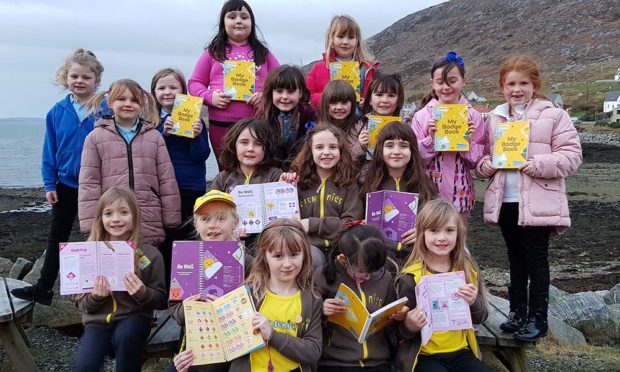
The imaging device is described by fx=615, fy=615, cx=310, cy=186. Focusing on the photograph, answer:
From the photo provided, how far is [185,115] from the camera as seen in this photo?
5.80m

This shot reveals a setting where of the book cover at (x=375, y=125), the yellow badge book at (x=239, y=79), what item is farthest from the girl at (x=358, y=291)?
the yellow badge book at (x=239, y=79)

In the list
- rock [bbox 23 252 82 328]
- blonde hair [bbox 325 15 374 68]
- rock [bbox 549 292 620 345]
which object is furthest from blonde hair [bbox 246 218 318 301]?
rock [bbox 549 292 620 345]

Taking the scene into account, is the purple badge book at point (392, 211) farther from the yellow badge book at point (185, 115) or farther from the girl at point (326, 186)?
the yellow badge book at point (185, 115)

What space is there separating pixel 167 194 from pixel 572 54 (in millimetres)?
134534

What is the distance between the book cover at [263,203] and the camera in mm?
5023

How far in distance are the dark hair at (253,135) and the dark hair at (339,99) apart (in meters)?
0.61

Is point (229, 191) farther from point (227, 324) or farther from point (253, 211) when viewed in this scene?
point (227, 324)

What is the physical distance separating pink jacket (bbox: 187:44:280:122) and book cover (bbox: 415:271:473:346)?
284cm

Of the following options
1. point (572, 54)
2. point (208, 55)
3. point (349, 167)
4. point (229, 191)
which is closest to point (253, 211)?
point (229, 191)

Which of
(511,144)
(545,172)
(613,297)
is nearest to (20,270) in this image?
(511,144)

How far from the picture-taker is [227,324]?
402 cm

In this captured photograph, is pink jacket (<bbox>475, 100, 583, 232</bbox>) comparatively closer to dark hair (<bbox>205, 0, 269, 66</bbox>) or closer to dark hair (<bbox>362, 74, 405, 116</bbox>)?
dark hair (<bbox>362, 74, 405, 116</bbox>)

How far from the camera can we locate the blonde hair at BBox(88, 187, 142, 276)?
4652 millimetres

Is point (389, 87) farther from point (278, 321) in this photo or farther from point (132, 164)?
point (278, 321)
